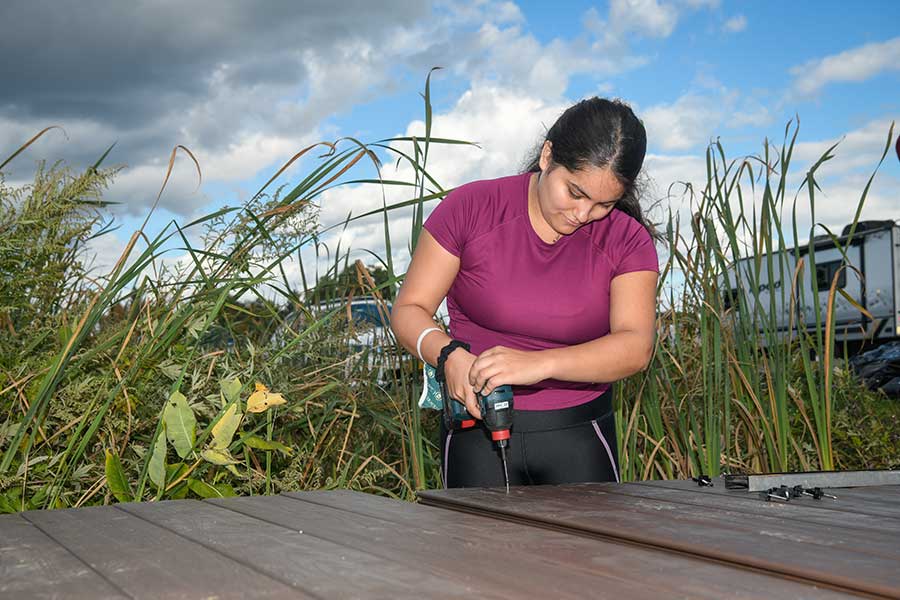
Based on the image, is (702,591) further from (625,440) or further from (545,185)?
(625,440)

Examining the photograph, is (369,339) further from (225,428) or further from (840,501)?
(840,501)

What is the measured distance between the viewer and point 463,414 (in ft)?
6.60

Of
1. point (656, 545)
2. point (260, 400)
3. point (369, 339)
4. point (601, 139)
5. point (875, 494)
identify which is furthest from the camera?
point (369, 339)

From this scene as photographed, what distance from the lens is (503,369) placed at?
183 cm

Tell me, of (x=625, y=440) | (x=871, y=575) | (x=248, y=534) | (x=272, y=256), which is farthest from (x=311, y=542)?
(x=625, y=440)

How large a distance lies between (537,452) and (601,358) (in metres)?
0.39

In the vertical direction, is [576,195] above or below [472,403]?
above

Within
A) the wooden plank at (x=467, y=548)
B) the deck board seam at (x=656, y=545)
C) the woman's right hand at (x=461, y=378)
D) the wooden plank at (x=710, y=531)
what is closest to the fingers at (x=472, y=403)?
the woman's right hand at (x=461, y=378)

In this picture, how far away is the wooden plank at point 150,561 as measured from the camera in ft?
3.28

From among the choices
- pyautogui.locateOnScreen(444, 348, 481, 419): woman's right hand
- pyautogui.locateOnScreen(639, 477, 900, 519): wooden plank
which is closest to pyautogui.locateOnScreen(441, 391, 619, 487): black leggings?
pyautogui.locateOnScreen(444, 348, 481, 419): woman's right hand

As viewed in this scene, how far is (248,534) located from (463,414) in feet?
2.57

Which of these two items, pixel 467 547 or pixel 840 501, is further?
pixel 840 501

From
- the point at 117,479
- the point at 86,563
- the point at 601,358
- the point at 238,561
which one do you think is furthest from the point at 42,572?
the point at 601,358

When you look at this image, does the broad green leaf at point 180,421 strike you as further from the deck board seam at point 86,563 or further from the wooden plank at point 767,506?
the wooden plank at point 767,506
